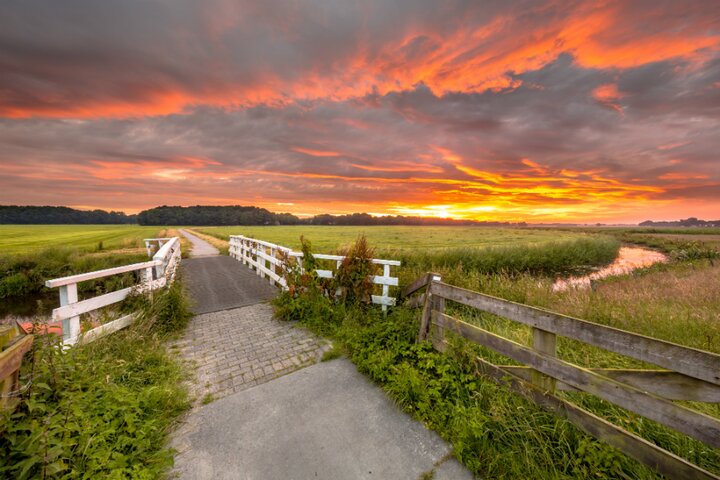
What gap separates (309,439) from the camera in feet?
9.90

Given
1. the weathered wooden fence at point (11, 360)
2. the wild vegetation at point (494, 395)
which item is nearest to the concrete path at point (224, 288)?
the wild vegetation at point (494, 395)

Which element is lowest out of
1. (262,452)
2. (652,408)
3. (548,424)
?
(262,452)

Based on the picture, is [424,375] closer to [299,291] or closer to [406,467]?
[406,467]

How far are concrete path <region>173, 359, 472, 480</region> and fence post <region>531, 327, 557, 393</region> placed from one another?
1268 mm

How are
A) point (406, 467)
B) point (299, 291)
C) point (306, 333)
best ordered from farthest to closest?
1. point (299, 291)
2. point (306, 333)
3. point (406, 467)

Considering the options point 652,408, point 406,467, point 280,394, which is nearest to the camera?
point 652,408

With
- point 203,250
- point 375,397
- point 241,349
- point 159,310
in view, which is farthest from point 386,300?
point 203,250

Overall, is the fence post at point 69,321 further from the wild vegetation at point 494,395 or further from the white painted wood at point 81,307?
the wild vegetation at point 494,395

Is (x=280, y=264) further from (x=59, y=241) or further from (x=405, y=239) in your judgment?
(x=59, y=241)

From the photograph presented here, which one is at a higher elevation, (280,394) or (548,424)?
(548,424)

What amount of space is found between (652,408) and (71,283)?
720 centimetres

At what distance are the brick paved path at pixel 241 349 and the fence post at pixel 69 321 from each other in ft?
4.72

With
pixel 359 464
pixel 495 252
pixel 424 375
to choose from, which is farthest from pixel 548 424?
pixel 495 252

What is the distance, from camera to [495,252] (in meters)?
22.1
